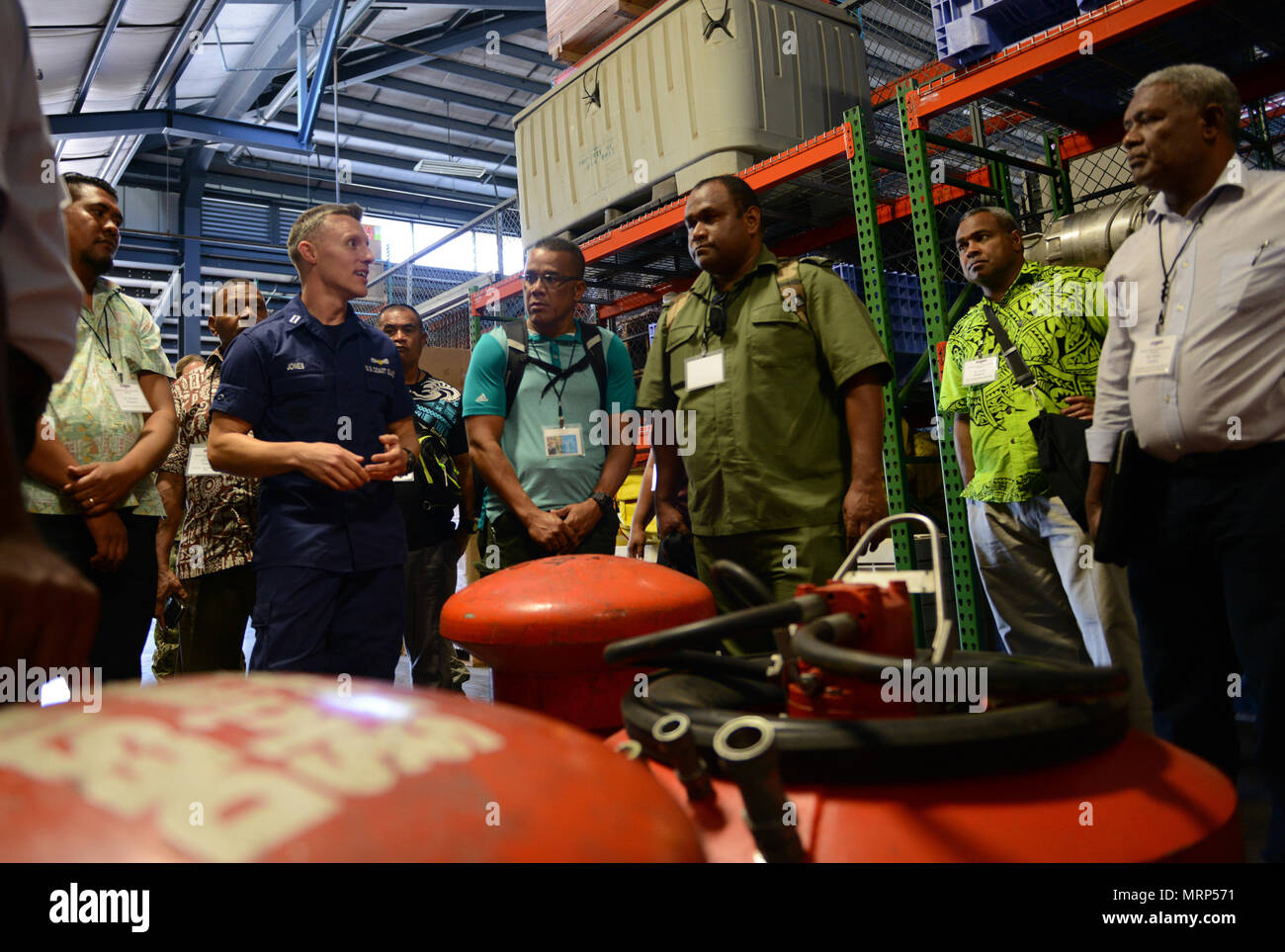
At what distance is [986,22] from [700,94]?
51.8 inches

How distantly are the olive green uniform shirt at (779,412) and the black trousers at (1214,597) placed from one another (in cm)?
79

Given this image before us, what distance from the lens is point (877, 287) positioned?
3.58 metres

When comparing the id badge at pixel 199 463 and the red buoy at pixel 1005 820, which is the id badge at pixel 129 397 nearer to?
the id badge at pixel 199 463

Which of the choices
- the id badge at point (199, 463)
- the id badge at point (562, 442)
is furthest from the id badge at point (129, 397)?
the id badge at point (562, 442)

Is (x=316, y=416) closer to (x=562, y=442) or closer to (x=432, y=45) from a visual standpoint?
(x=562, y=442)

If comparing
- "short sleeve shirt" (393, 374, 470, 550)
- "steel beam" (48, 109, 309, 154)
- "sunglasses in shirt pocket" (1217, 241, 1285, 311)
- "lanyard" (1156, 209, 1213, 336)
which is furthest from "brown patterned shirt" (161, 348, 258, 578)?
"steel beam" (48, 109, 309, 154)

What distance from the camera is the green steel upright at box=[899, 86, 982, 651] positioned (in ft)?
11.4

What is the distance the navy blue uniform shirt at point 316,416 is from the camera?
247 cm

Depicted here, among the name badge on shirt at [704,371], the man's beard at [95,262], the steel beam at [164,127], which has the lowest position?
the name badge on shirt at [704,371]

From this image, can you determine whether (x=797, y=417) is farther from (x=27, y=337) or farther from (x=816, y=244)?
(x=816, y=244)

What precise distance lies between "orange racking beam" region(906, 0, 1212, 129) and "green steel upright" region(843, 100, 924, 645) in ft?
0.74

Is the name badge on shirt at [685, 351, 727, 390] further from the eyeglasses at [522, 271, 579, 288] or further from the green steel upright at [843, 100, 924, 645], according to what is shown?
the green steel upright at [843, 100, 924, 645]

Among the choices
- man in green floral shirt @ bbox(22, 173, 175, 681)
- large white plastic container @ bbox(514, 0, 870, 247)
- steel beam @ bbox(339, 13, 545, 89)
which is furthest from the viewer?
steel beam @ bbox(339, 13, 545, 89)
